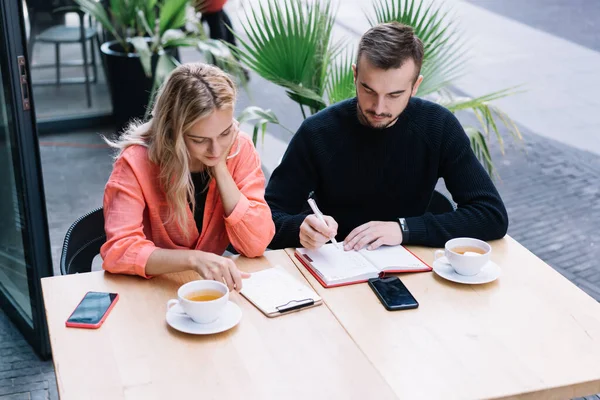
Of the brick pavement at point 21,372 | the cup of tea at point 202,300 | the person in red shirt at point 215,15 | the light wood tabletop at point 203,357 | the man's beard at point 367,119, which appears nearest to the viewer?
the light wood tabletop at point 203,357

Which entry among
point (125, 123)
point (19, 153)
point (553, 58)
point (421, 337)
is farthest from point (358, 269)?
point (553, 58)

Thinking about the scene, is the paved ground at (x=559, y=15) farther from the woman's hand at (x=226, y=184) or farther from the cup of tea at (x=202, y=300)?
the cup of tea at (x=202, y=300)

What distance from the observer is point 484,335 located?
1943 millimetres

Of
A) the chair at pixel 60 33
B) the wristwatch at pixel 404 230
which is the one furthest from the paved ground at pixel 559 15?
the wristwatch at pixel 404 230

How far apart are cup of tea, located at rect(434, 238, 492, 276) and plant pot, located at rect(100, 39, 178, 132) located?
3.75 m

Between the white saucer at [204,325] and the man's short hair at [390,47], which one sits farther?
the man's short hair at [390,47]

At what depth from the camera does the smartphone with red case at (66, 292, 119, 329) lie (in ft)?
6.34

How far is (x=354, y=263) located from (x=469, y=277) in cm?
33

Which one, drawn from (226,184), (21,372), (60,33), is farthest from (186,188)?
(60,33)

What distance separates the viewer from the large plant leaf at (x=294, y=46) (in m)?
3.38

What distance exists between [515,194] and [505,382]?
3.42 metres

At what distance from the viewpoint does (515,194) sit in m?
5.02

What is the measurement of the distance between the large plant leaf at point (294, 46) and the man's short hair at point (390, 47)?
84 centimetres

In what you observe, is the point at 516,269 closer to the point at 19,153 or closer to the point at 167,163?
the point at 167,163
